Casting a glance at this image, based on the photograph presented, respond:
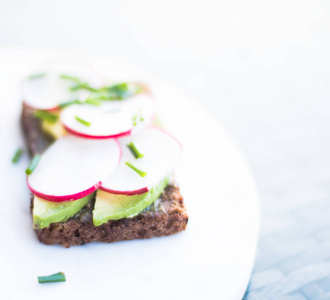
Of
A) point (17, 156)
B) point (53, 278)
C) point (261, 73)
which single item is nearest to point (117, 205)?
point (53, 278)

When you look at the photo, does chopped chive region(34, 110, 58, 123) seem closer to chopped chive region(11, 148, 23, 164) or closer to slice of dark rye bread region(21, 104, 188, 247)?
chopped chive region(11, 148, 23, 164)

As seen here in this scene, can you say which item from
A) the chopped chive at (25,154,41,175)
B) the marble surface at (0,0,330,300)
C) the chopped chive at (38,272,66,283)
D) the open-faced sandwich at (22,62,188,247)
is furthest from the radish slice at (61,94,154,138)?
the marble surface at (0,0,330,300)

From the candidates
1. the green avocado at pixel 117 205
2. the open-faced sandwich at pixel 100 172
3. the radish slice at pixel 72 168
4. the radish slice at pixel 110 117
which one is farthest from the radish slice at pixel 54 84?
the green avocado at pixel 117 205

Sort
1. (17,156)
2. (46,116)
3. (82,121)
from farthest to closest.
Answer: (46,116)
(17,156)
(82,121)

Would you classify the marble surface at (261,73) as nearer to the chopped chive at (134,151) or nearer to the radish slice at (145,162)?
the radish slice at (145,162)

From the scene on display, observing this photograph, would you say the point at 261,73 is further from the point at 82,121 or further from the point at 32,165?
the point at 32,165

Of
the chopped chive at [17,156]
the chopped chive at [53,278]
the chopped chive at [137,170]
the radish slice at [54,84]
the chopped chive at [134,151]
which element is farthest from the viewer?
the radish slice at [54,84]

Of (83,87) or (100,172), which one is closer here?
(100,172)
